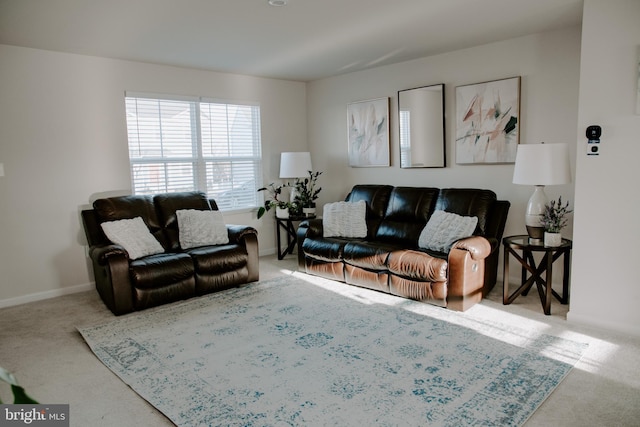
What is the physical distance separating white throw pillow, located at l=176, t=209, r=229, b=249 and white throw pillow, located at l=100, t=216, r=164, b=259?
0.95ft

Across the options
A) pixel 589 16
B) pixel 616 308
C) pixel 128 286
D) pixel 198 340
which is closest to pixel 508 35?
pixel 589 16

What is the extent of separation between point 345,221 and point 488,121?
178 cm

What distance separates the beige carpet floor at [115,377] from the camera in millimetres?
2334

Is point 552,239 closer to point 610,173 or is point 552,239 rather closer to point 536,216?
point 536,216

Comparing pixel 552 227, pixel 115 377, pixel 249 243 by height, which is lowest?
pixel 115 377

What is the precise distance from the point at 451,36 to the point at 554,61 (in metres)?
0.94

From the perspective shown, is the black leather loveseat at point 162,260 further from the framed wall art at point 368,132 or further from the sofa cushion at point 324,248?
the framed wall art at point 368,132

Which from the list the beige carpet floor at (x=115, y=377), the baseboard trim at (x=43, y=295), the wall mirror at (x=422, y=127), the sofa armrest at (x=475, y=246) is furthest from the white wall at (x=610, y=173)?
the baseboard trim at (x=43, y=295)

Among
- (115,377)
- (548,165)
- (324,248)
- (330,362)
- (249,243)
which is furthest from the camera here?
(324,248)

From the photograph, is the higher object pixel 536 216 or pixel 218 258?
pixel 536 216

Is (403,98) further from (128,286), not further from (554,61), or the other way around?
(128,286)

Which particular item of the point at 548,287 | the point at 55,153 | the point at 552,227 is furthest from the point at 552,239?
the point at 55,153

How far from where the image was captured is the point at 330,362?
2908 mm

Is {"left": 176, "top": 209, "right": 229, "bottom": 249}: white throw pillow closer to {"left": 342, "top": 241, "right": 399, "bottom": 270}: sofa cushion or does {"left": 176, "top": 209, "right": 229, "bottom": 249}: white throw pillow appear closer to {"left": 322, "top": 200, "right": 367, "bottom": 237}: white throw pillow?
{"left": 322, "top": 200, "right": 367, "bottom": 237}: white throw pillow
